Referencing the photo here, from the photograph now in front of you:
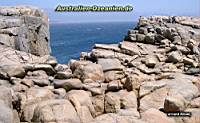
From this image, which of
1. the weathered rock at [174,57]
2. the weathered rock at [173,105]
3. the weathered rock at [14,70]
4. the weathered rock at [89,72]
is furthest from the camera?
the weathered rock at [174,57]

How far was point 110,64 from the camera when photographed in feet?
97.3

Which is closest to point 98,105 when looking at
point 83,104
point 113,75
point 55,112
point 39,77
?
point 83,104

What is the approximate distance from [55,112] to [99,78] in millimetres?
7238

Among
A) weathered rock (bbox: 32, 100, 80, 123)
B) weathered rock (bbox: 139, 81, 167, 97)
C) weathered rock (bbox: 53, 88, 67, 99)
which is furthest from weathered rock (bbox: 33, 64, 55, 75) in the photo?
weathered rock (bbox: 139, 81, 167, 97)

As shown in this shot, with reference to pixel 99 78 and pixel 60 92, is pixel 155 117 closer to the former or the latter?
pixel 60 92

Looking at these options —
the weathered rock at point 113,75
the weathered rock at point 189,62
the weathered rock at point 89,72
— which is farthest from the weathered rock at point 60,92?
the weathered rock at point 189,62

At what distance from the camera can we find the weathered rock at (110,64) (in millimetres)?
28959

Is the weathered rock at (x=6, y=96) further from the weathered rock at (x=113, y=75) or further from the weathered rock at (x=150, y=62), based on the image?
the weathered rock at (x=150, y=62)

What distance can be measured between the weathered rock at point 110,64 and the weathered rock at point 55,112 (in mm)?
7319

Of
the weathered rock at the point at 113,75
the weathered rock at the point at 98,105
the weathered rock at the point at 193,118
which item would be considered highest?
the weathered rock at the point at 113,75

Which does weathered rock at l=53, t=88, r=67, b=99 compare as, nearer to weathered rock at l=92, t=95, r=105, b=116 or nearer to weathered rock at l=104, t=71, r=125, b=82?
weathered rock at l=92, t=95, r=105, b=116

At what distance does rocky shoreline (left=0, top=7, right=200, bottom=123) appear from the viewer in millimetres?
21797

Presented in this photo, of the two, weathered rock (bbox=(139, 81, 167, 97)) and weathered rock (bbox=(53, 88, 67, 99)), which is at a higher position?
weathered rock (bbox=(139, 81, 167, 97))

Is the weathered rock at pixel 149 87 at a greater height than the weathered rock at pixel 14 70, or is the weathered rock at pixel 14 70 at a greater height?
the weathered rock at pixel 14 70
